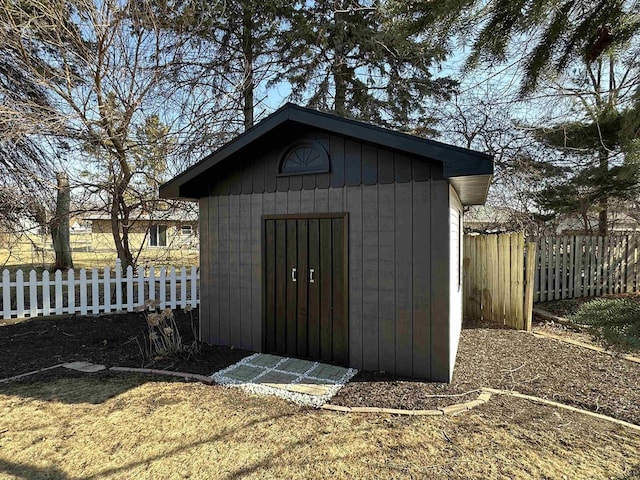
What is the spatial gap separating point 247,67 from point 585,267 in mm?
9565

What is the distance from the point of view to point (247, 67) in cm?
937

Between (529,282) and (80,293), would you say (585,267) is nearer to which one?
(529,282)

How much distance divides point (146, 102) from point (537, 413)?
9.00 m

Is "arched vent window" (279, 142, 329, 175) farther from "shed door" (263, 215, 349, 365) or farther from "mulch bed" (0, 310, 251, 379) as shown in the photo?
"mulch bed" (0, 310, 251, 379)

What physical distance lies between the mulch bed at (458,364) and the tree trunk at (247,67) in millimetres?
5958

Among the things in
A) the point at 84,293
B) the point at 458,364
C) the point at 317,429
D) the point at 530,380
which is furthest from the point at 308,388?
the point at 84,293

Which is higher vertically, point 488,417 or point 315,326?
point 315,326

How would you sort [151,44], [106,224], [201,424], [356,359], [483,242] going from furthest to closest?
[106,224] → [151,44] → [483,242] → [356,359] → [201,424]

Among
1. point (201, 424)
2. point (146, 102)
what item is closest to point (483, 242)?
point (201, 424)

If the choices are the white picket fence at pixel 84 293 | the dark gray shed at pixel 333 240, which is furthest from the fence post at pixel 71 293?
the dark gray shed at pixel 333 240

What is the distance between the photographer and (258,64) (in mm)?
10141

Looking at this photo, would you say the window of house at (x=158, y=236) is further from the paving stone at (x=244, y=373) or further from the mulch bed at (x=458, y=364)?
the paving stone at (x=244, y=373)

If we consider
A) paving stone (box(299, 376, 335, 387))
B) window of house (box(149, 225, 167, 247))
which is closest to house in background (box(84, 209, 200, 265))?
window of house (box(149, 225, 167, 247))

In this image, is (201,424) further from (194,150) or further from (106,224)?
(106,224)
